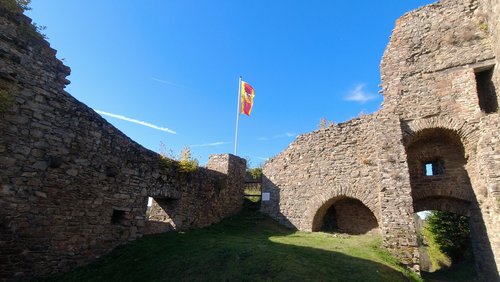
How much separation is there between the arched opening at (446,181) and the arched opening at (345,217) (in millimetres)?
1813

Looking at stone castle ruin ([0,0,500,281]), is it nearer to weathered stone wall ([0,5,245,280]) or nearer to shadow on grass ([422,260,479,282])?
weathered stone wall ([0,5,245,280])

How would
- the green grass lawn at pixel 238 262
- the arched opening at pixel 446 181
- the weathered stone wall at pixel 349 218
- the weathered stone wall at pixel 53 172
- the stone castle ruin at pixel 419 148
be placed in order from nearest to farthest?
the green grass lawn at pixel 238 262
the weathered stone wall at pixel 53 172
the stone castle ruin at pixel 419 148
the arched opening at pixel 446 181
the weathered stone wall at pixel 349 218

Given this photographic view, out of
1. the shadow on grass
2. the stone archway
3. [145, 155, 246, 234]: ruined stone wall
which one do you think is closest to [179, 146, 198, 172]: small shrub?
[145, 155, 246, 234]: ruined stone wall

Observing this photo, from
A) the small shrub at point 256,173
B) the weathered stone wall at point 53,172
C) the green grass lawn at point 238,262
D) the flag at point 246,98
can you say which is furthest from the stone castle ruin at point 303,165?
the flag at point 246,98

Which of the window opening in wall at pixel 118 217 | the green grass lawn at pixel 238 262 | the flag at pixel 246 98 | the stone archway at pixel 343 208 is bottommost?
the green grass lawn at pixel 238 262

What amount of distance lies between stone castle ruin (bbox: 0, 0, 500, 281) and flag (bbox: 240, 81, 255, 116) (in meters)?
3.25

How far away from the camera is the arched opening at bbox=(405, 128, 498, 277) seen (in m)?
9.78

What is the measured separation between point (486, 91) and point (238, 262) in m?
10.8

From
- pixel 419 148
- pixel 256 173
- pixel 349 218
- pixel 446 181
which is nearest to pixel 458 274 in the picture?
pixel 446 181

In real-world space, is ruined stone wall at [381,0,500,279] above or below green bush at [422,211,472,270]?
above

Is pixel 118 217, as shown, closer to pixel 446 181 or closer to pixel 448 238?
pixel 446 181

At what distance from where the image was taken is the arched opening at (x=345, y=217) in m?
11.1

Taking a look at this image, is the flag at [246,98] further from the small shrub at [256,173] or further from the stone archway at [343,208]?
the stone archway at [343,208]

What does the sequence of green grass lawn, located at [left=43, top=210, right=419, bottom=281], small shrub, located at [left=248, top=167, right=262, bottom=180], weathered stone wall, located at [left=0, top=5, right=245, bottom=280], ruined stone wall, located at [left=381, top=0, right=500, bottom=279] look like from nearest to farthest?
green grass lawn, located at [left=43, top=210, right=419, bottom=281], weathered stone wall, located at [left=0, top=5, right=245, bottom=280], ruined stone wall, located at [left=381, top=0, right=500, bottom=279], small shrub, located at [left=248, top=167, right=262, bottom=180]
